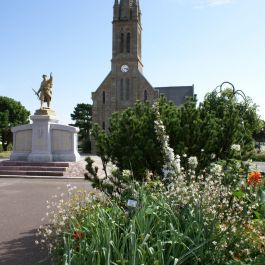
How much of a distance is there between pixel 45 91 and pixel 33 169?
5748 millimetres

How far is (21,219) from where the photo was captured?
27.0 feet

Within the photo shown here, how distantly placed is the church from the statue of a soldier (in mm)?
30433

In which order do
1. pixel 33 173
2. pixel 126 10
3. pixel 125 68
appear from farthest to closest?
pixel 126 10
pixel 125 68
pixel 33 173

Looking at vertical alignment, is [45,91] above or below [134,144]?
above

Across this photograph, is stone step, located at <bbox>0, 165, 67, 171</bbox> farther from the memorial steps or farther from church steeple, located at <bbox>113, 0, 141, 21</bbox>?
church steeple, located at <bbox>113, 0, 141, 21</bbox>

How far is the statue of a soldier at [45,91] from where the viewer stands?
2278 centimetres

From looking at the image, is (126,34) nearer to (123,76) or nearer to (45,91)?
(123,76)

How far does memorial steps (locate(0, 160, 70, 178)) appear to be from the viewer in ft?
59.8

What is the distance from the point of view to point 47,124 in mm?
21672

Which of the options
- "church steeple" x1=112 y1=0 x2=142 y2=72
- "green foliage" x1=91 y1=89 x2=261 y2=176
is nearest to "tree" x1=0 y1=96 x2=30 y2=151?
"church steeple" x1=112 y1=0 x2=142 y2=72

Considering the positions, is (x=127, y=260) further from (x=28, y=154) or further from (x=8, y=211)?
(x=28, y=154)

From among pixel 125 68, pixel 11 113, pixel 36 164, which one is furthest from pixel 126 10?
pixel 36 164

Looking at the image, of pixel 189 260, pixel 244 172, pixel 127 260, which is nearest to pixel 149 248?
pixel 127 260

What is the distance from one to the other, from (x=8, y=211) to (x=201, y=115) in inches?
200
